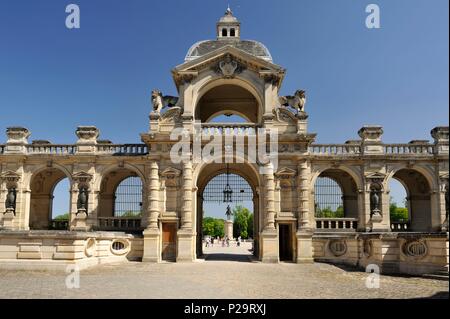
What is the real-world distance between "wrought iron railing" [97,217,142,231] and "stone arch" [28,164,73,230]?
5.96 m

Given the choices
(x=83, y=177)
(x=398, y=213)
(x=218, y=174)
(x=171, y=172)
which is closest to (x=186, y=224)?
(x=171, y=172)

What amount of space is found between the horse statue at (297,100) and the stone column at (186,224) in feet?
25.4

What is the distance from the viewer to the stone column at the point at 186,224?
83.6 ft

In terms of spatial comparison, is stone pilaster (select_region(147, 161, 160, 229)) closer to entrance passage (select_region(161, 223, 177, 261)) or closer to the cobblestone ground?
entrance passage (select_region(161, 223, 177, 261))

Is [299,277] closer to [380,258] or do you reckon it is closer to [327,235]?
[380,258]

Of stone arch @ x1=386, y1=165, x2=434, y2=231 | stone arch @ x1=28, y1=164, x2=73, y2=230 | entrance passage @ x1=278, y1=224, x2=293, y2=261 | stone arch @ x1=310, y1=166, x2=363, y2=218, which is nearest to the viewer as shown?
entrance passage @ x1=278, y1=224, x2=293, y2=261

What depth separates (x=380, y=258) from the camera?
20734 millimetres

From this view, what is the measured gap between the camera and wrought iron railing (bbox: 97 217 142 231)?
28.6 m

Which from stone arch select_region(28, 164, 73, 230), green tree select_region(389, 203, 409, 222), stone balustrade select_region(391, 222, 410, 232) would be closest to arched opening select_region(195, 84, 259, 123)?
stone arch select_region(28, 164, 73, 230)

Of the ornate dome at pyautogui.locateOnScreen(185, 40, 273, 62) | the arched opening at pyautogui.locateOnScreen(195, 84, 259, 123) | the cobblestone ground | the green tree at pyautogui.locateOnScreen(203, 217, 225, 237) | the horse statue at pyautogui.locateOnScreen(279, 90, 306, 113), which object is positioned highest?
the ornate dome at pyautogui.locateOnScreen(185, 40, 273, 62)

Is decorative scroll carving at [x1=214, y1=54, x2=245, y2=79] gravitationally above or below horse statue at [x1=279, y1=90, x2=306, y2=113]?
above

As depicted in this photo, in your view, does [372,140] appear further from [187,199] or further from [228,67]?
[187,199]
